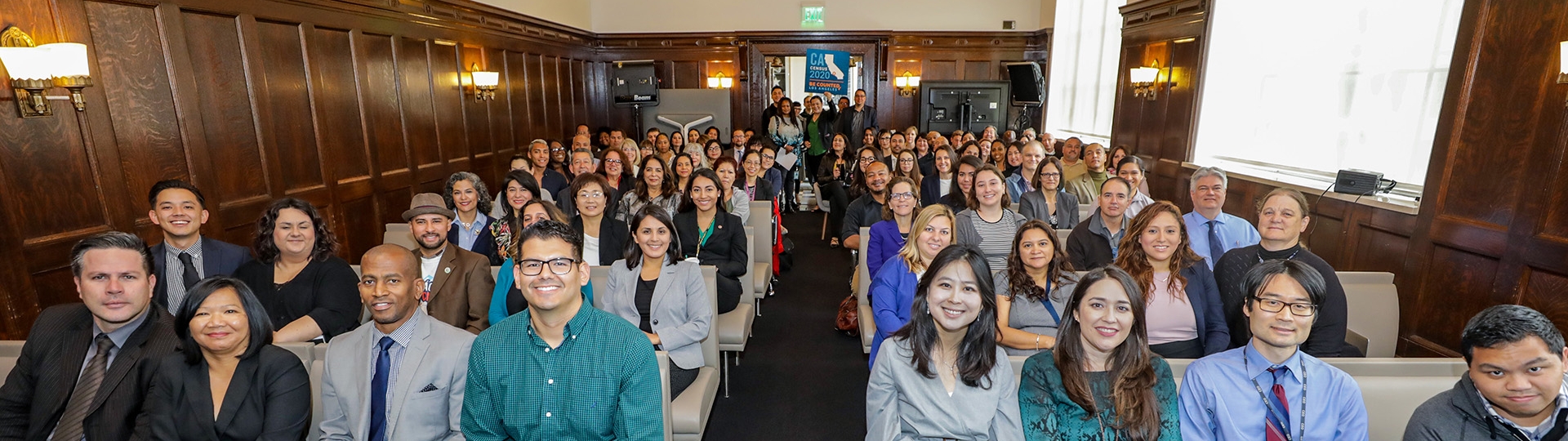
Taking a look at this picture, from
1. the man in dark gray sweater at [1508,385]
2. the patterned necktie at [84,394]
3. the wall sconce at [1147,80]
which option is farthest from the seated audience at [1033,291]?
the wall sconce at [1147,80]

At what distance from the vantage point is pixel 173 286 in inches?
112

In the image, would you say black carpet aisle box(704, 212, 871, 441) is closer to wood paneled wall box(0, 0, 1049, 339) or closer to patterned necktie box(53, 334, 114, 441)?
patterned necktie box(53, 334, 114, 441)

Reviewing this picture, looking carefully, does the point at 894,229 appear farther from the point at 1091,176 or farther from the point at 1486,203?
the point at 1486,203

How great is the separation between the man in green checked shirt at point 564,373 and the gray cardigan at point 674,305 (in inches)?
31.5

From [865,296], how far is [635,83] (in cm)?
760

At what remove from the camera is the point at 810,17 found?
10.9 meters

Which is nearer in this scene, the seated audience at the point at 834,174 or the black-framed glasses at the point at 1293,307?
the black-framed glasses at the point at 1293,307

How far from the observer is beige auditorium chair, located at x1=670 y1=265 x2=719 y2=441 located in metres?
2.46

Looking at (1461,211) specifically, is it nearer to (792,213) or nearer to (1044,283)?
(1044,283)

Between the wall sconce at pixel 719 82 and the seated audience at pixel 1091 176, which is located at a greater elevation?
the wall sconce at pixel 719 82

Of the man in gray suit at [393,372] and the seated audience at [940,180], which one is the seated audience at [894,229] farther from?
the man in gray suit at [393,372]

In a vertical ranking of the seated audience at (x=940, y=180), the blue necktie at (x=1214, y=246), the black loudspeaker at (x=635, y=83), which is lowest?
the blue necktie at (x=1214, y=246)

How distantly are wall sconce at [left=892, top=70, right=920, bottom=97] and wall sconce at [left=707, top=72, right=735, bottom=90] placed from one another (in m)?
2.77

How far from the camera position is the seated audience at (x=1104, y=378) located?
1.83 meters
